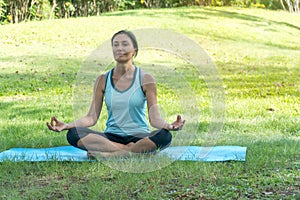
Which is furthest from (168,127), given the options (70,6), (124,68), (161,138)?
(70,6)

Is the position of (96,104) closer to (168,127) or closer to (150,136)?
(150,136)

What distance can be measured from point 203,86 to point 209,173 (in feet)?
16.7

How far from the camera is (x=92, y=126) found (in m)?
4.55

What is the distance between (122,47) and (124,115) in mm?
534

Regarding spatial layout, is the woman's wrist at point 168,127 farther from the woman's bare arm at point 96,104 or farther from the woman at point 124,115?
the woman's bare arm at point 96,104

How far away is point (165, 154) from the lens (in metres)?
4.36

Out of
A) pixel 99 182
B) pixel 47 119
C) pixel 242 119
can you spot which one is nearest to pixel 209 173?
pixel 99 182

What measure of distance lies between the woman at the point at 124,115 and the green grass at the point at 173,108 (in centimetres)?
23

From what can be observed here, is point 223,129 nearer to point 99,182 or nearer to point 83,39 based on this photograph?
point 99,182

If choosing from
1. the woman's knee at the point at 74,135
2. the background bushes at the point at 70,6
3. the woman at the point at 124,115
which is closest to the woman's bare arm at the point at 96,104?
the woman at the point at 124,115

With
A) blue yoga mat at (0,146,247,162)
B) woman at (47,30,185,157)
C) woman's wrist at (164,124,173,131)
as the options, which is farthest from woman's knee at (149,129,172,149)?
woman's wrist at (164,124,173,131)

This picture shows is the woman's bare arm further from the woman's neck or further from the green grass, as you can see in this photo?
the green grass

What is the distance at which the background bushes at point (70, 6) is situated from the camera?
758 inches

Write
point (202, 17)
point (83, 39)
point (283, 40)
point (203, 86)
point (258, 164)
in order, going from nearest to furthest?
point (258, 164)
point (203, 86)
point (83, 39)
point (283, 40)
point (202, 17)
